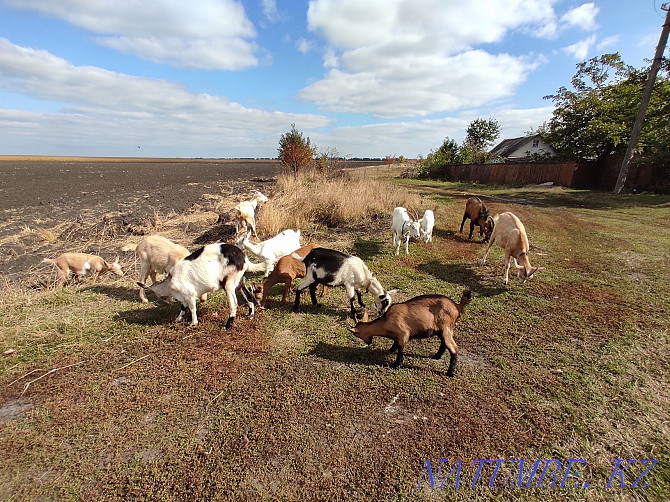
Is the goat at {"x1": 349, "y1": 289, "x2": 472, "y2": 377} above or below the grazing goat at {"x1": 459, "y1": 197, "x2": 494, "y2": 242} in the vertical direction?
below

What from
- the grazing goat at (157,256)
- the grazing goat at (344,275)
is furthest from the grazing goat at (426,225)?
the grazing goat at (157,256)

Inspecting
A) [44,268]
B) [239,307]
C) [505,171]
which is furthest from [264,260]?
[505,171]

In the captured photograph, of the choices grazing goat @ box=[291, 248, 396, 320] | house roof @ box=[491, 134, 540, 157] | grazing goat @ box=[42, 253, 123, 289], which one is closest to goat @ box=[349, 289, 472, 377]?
grazing goat @ box=[291, 248, 396, 320]

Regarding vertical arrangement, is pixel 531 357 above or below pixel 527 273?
below

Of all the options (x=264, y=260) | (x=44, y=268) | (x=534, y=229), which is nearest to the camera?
(x=264, y=260)

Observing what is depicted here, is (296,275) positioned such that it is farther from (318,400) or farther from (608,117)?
(608,117)

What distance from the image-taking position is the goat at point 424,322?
3.76 m

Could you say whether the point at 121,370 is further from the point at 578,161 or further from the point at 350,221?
the point at 578,161

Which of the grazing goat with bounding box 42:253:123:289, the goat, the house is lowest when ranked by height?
the grazing goat with bounding box 42:253:123:289

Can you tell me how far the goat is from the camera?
376cm

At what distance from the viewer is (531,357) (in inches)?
164

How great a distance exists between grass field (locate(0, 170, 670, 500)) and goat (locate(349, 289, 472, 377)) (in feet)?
1.38

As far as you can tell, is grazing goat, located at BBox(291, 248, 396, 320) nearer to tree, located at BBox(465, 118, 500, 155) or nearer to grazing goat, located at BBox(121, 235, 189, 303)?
grazing goat, located at BBox(121, 235, 189, 303)

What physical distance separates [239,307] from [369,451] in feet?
11.9
